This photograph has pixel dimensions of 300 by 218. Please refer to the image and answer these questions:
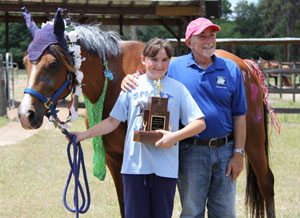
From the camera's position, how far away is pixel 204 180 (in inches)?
130

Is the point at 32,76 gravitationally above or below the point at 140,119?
above

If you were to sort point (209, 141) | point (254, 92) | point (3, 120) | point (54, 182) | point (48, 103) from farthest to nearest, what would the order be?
1. point (3, 120)
2. point (54, 182)
3. point (254, 92)
4. point (209, 141)
5. point (48, 103)

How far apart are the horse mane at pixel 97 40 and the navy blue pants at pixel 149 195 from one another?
3.26 ft

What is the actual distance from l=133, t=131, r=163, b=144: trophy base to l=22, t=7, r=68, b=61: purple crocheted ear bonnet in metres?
0.76

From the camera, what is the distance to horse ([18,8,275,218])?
124 inches

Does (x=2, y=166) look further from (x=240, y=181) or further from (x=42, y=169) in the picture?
(x=240, y=181)

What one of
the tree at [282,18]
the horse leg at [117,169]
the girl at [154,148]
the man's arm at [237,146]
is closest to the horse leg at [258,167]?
the man's arm at [237,146]

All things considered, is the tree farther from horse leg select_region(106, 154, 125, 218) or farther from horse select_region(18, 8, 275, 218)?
horse leg select_region(106, 154, 125, 218)

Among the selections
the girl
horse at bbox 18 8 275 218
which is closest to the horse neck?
horse at bbox 18 8 275 218

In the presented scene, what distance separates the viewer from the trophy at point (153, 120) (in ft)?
9.77

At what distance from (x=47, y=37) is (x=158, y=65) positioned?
729mm

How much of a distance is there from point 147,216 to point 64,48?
1.17 metres

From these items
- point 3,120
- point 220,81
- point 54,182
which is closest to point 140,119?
point 220,81

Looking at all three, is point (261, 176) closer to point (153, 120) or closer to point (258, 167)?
point (258, 167)
